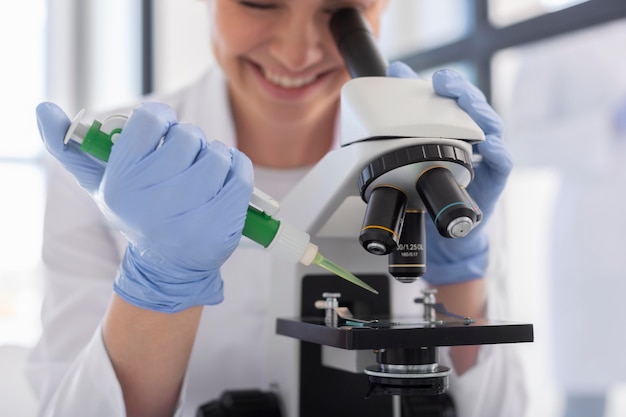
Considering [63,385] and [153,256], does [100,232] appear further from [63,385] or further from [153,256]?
[153,256]

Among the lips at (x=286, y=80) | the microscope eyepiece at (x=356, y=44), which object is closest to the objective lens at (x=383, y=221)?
the microscope eyepiece at (x=356, y=44)

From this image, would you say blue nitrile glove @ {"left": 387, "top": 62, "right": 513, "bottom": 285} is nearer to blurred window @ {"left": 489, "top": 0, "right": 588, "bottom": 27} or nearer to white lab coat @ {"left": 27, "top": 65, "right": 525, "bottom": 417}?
white lab coat @ {"left": 27, "top": 65, "right": 525, "bottom": 417}

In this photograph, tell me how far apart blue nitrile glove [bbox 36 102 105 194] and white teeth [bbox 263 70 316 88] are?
0.46 meters

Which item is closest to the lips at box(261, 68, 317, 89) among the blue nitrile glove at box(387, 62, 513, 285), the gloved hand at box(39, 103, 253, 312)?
the blue nitrile glove at box(387, 62, 513, 285)

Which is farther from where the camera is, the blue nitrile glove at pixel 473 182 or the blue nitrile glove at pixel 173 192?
the blue nitrile glove at pixel 473 182

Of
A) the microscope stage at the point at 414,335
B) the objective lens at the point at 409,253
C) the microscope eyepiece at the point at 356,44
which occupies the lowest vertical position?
the microscope stage at the point at 414,335

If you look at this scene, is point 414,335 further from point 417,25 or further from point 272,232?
point 417,25

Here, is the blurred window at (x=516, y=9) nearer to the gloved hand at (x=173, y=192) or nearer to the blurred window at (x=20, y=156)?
the gloved hand at (x=173, y=192)

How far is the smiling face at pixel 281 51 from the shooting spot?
3.96 feet

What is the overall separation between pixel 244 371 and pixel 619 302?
7.22ft

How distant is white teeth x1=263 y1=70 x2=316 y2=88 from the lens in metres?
1.27

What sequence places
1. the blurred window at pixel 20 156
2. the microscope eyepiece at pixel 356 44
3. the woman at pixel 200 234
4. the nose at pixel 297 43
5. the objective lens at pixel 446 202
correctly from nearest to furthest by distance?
the objective lens at pixel 446 202 → the woman at pixel 200 234 → the microscope eyepiece at pixel 356 44 → the nose at pixel 297 43 → the blurred window at pixel 20 156

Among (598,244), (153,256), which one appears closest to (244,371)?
(153,256)

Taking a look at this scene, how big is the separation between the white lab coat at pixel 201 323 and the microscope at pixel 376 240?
185 mm
